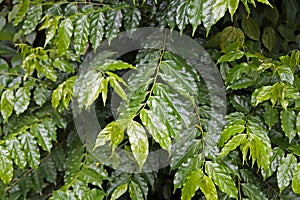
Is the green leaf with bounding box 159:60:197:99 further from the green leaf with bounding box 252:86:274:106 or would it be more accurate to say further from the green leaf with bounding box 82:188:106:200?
the green leaf with bounding box 82:188:106:200

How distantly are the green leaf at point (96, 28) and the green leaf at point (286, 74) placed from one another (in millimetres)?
593

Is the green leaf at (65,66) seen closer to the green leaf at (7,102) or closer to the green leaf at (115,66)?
the green leaf at (7,102)

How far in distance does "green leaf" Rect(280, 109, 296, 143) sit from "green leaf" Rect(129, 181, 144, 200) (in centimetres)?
50

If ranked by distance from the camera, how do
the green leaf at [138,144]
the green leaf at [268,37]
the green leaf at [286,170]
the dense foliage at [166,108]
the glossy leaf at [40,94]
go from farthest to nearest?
the green leaf at [268,37]
the glossy leaf at [40,94]
the green leaf at [286,170]
the dense foliage at [166,108]
the green leaf at [138,144]

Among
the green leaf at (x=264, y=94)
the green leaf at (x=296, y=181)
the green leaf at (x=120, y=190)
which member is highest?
the green leaf at (x=264, y=94)

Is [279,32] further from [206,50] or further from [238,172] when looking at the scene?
[238,172]

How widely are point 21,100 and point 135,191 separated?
55 cm

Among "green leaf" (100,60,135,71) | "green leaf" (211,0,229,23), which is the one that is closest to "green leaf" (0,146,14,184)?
"green leaf" (100,60,135,71)

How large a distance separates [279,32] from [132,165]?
889mm

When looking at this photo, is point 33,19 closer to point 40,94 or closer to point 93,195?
point 40,94

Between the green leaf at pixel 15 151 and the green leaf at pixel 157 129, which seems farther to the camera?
the green leaf at pixel 15 151

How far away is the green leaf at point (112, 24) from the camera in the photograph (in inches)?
54.1

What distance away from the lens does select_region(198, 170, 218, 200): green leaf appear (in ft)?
3.48

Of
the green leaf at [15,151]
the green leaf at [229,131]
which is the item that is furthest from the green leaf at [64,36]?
the green leaf at [229,131]
